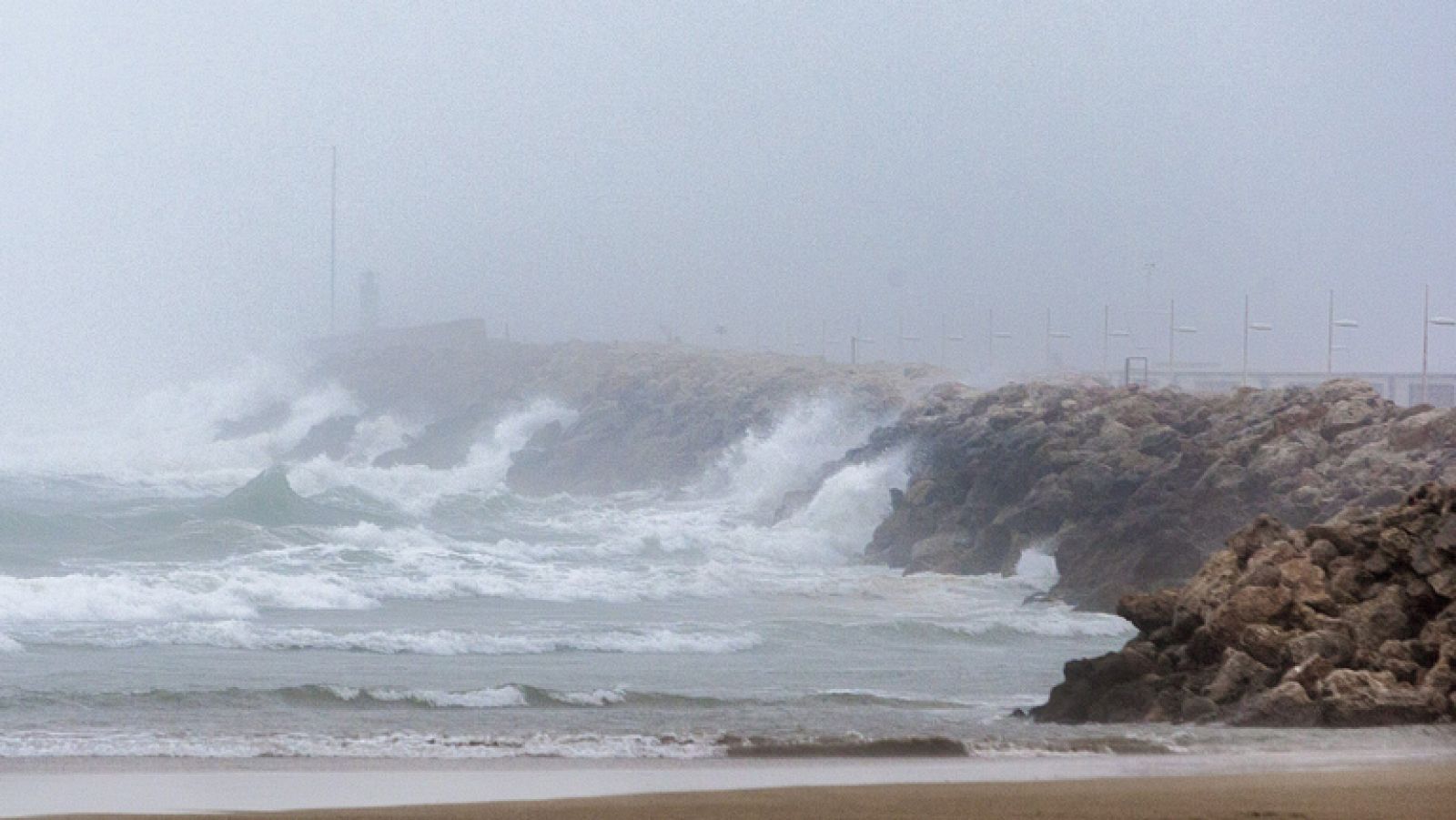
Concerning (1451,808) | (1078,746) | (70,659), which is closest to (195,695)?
(70,659)

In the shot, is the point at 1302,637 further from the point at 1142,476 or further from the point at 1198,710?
the point at 1142,476

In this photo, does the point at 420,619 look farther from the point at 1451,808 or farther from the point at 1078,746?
the point at 1451,808

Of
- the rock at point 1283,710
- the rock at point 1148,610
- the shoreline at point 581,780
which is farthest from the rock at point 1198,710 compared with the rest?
the shoreline at point 581,780

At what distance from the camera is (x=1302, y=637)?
8.58 m

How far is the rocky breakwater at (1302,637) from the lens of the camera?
8.12 m

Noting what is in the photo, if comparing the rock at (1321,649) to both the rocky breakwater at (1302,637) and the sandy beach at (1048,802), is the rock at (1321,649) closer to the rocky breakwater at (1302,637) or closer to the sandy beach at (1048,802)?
the rocky breakwater at (1302,637)

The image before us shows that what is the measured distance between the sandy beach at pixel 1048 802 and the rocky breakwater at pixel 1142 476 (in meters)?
9.71

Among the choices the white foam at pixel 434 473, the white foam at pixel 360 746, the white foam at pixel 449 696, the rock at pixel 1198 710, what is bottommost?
the white foam at pixel 434 473

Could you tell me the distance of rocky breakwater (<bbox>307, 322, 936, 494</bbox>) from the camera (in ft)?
145

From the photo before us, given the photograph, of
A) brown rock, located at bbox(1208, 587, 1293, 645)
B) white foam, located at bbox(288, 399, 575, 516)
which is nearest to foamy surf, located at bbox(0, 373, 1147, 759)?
brown rock, located at bbox(1208, 587, 1293, 645)

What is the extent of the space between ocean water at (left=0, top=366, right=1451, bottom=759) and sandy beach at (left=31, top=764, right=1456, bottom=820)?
1.10 m

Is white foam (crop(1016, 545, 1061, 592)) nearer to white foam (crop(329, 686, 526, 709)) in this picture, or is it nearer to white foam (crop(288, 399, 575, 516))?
white foam (crop(329, 686, 526, 709))

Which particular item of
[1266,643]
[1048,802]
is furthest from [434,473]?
[1048,802]

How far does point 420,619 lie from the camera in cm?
1463
